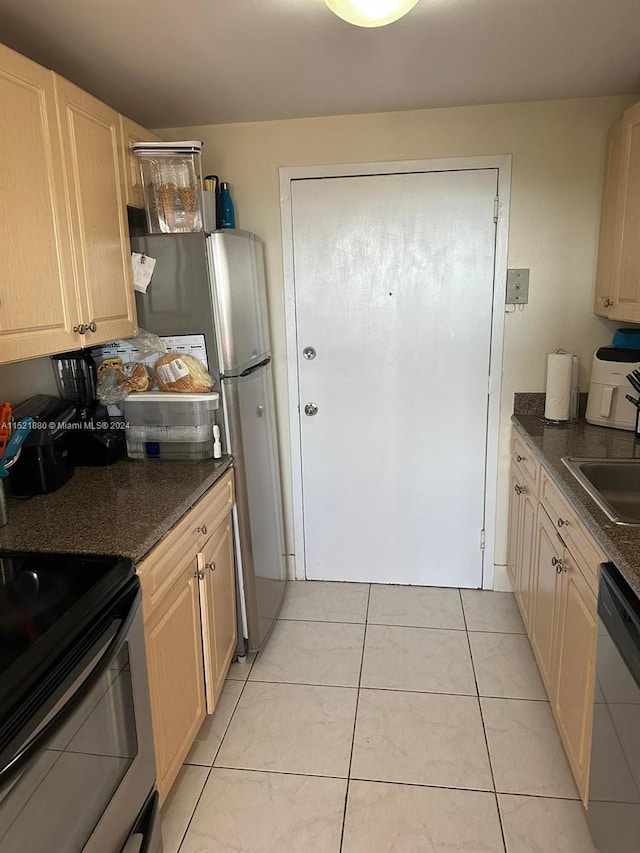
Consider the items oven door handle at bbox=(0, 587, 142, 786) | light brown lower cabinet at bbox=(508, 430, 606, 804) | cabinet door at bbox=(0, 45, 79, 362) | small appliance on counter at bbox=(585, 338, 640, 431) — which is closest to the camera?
oven door handle at bbox=(0, 587, 142, 786)

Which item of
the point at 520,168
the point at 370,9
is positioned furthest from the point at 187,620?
the point at 520,168

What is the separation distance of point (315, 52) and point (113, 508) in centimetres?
156

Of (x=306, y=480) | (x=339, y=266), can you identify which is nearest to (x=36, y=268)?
(x=339, y=266)

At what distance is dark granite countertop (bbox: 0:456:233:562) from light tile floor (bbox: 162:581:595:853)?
0.87m

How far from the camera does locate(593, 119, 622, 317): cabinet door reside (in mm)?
2309

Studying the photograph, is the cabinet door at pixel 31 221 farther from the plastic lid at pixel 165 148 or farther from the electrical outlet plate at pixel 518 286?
the electrical outlet plate at pixel 518 286

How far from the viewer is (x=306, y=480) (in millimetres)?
3000

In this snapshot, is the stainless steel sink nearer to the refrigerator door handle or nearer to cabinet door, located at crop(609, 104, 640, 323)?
cabinet door, located at crop(609, 104, 640, 323)

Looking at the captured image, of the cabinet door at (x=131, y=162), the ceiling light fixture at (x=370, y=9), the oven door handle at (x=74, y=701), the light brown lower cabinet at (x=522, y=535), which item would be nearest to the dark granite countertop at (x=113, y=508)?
the oven door handle at (x=74, y=701)

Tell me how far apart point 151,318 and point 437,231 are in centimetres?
133

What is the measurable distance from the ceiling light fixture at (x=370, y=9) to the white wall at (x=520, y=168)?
4.12 feet

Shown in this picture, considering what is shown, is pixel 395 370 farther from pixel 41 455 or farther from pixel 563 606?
pixel 41 455

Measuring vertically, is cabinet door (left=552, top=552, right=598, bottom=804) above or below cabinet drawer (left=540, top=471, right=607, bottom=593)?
below

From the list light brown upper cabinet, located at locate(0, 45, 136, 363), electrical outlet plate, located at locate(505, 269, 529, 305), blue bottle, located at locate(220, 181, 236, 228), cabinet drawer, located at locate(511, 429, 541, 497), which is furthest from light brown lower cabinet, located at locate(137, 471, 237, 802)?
electrical outlet plate, located at locate(505, 269, 529, 305)
